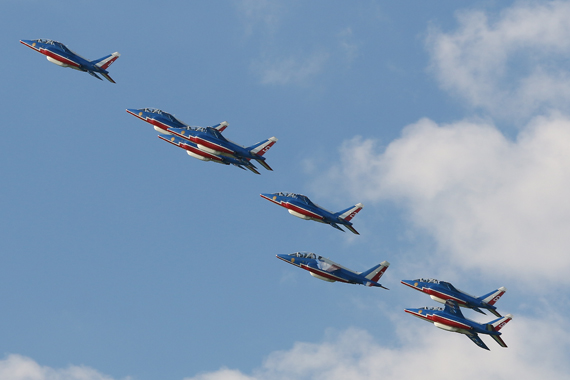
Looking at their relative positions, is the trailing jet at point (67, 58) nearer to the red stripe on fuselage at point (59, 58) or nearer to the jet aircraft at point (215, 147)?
the red stripe on fuselage at point (59, 58)

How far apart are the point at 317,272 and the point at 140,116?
48.4 meters

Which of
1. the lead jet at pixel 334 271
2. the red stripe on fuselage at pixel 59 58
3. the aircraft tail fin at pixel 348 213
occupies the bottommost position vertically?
the lead jet at pixel 334 271

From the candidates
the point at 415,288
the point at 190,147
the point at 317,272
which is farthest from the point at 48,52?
the point at 415,288

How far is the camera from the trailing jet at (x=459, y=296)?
152 meters

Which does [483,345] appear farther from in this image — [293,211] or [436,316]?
[293,211]

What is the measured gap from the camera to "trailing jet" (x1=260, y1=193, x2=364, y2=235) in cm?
14838

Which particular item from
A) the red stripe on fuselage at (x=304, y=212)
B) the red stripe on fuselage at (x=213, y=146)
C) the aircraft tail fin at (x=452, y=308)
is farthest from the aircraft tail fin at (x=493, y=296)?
the red stripe on fuselage at (x=213, y=146)

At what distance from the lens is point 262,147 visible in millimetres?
150750

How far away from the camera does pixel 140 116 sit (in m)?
164

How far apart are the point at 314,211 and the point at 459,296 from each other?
31.8m

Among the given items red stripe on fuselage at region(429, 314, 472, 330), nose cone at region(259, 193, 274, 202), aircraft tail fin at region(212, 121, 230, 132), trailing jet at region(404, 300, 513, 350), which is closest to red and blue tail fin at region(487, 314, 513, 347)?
trailing jet at region(404, 300, 513, 350)

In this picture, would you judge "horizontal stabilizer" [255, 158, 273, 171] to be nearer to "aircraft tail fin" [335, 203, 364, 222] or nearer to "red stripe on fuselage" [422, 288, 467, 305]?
"aircraft tail fin" [335, 203, 364, 222]

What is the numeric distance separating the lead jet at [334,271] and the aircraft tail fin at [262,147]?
67.3 ft

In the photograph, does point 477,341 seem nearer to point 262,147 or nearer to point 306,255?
point 306,255
